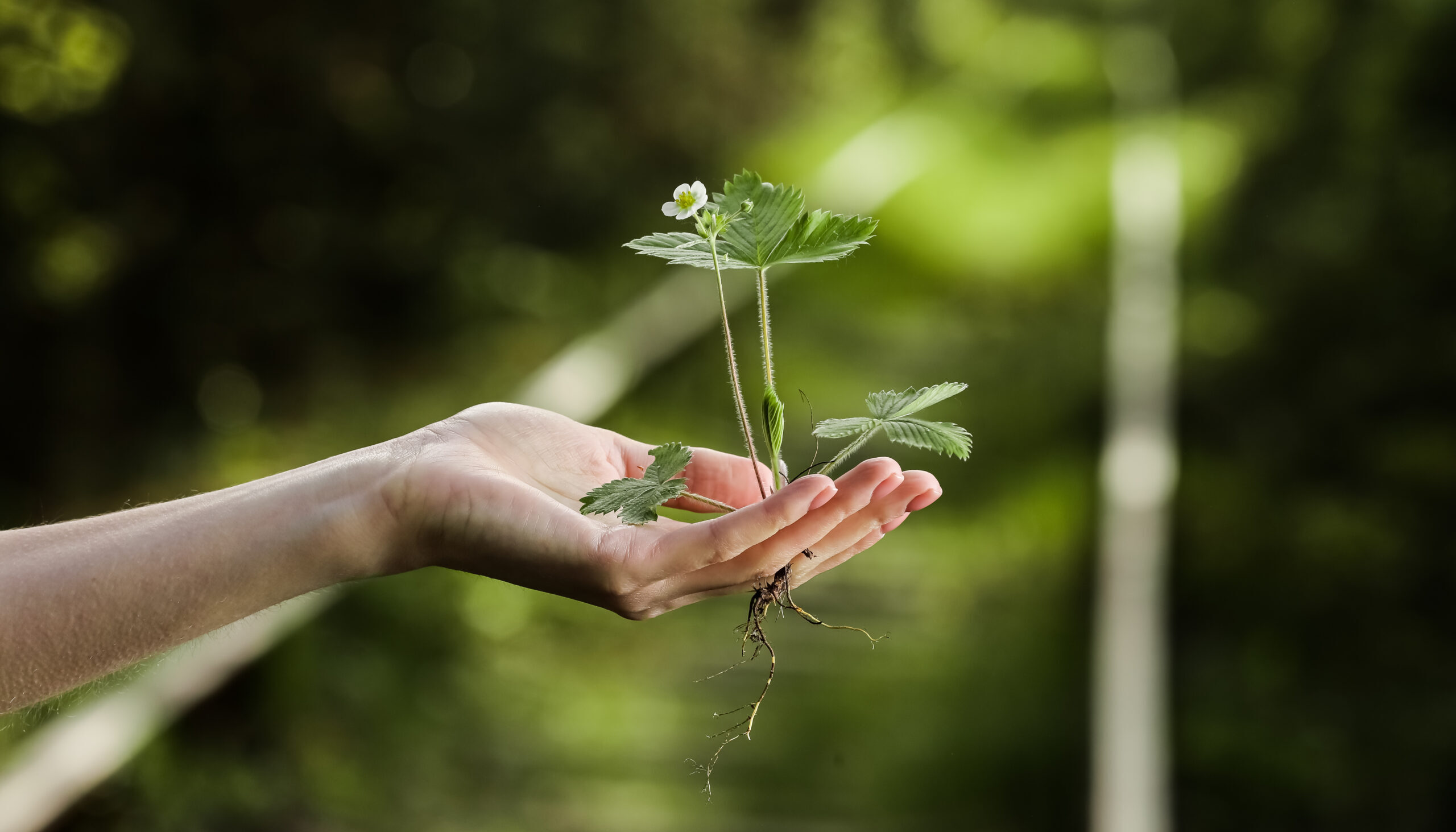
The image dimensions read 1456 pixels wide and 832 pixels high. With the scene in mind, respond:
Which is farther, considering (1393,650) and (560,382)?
(560,382)

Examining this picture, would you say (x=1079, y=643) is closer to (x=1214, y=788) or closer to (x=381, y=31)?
(x=1214, y=788)

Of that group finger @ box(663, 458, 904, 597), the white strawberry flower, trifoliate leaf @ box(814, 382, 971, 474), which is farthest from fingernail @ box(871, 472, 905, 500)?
the white strawberry flower

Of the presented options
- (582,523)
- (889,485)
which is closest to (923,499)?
(889,485)

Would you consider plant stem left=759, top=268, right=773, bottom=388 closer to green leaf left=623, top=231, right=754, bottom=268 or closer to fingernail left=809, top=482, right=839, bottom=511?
green leaf left=623, top=231, right=754, bottom=268

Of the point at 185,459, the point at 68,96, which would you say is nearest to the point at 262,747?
the point at 185,459

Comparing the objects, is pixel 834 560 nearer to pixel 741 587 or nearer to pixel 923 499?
pixel 741 587
